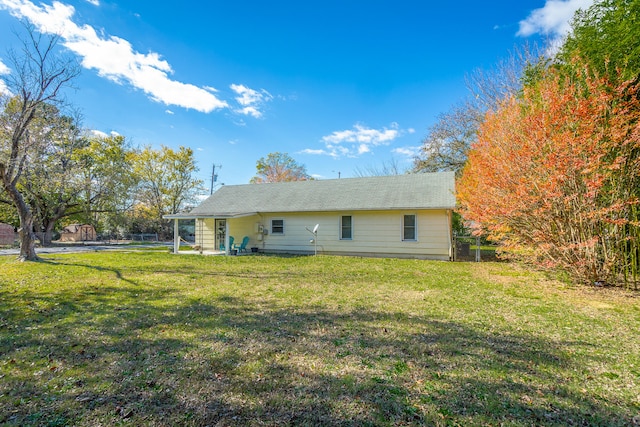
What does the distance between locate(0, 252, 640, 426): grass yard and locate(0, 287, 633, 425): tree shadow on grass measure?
2 centimetres

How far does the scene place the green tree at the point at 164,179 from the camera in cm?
2820

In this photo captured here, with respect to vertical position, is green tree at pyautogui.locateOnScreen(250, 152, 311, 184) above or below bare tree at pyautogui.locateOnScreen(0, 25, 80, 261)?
above

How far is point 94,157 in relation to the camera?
83.4 ft

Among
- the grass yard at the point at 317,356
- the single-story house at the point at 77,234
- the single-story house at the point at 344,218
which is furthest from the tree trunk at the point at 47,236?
→ the grass yard at the point at 317,356

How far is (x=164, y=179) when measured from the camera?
28906mm

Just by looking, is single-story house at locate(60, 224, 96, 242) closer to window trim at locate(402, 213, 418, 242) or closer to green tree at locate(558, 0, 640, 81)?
window trim at locate(402, 213, 418, 242)

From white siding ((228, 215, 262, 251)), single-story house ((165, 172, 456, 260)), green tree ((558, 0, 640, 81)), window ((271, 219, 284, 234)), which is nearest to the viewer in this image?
green tree ((558, 0, 640, 81))

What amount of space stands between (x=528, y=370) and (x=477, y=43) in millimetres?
17068

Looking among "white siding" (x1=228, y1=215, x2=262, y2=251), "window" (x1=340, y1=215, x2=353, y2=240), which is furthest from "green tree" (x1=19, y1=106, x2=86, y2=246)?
"window" (x1=340, y1=215, x2=353, y2=240)

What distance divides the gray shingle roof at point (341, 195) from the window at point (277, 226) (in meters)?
0.71

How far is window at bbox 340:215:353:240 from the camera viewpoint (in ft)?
48.4

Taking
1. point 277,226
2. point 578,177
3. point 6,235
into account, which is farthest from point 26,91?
point 6,235

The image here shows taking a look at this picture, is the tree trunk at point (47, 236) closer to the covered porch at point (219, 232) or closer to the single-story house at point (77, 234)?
the single-story house at point (77, 234)

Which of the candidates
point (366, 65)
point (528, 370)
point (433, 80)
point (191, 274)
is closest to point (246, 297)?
point (191, 274)
